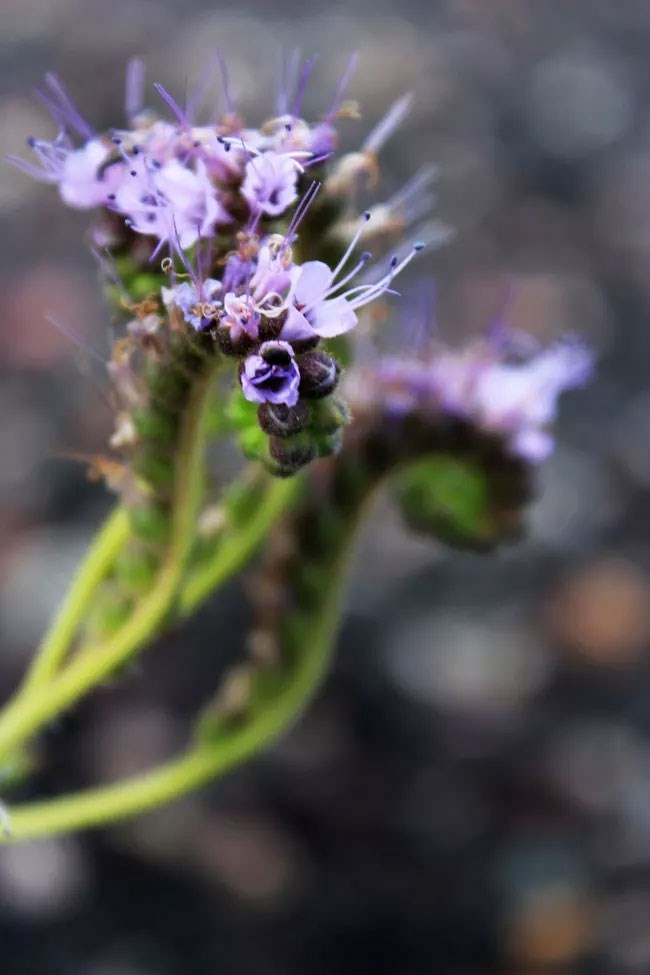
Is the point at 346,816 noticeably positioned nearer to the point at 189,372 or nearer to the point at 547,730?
the point at 547,730

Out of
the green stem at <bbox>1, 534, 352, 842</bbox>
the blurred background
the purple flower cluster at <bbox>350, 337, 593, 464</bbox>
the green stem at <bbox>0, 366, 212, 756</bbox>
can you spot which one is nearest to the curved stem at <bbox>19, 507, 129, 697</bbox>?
the green stem at <bbox>0, 366, 212, 756</bbox>

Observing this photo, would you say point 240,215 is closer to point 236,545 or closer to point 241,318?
point 241,318

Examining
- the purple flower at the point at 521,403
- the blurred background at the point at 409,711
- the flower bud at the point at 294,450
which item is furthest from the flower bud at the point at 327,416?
the blurred background at the point at 409,711

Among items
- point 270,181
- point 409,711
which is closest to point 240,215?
point 270,181

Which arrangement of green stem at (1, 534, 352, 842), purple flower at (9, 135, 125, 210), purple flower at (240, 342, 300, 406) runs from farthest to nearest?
green stem at (1, 534, 352, 842), purple flower at (9, 135, 125, 210), purple flower at (240, 342, 300, 406)

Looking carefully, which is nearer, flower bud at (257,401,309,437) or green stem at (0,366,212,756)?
flower bud at (257,401,309,437)

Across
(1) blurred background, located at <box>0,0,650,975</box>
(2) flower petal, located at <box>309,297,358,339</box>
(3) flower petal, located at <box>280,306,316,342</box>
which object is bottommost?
(1) blurred background, located at <box>0,0,650,975</box>

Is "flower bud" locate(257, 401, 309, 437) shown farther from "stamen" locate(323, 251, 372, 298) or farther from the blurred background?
the blurred background
